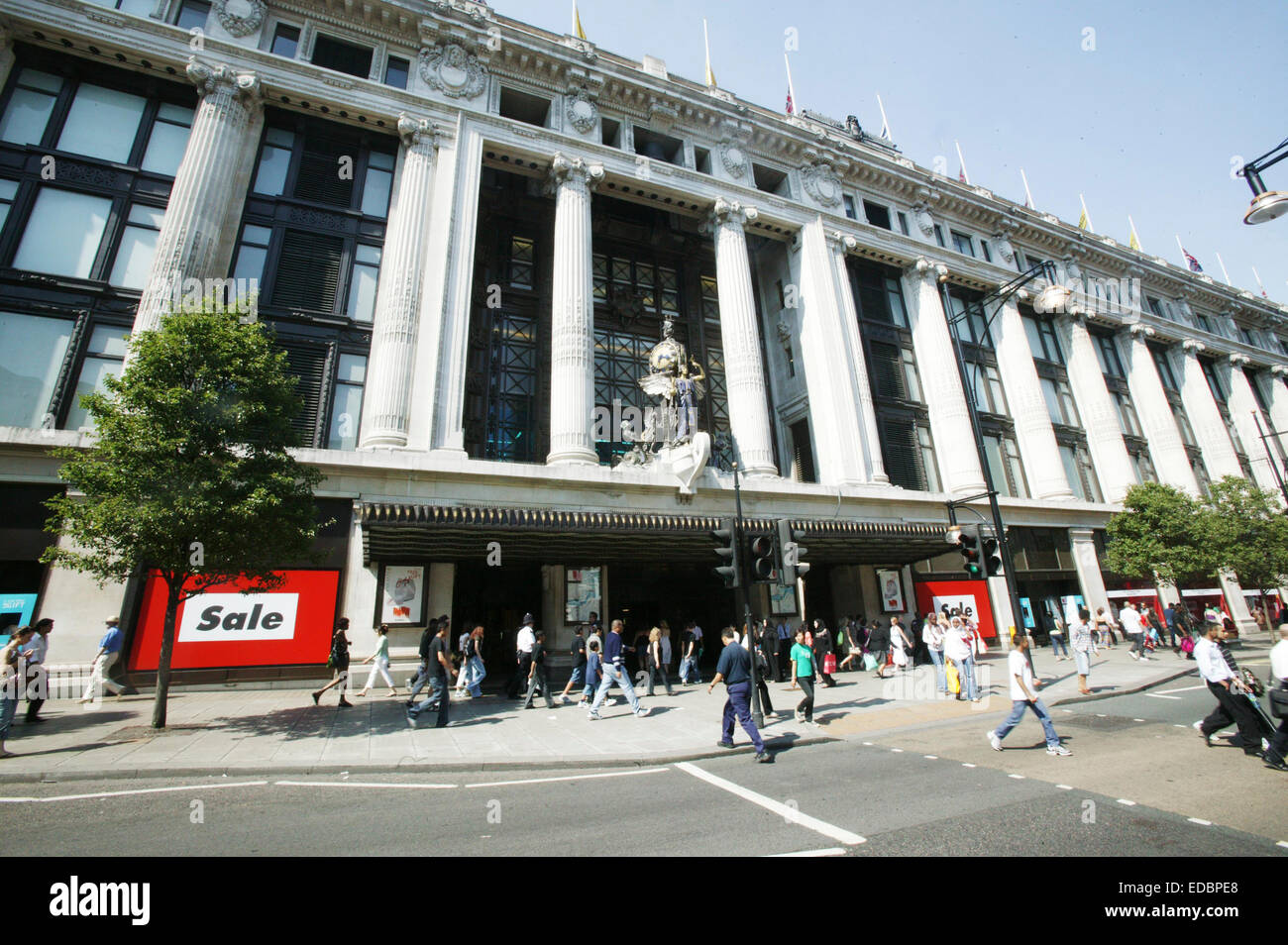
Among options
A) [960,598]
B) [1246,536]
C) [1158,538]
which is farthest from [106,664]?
[1246,536]

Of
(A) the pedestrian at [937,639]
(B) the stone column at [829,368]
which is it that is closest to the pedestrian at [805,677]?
(A) the pedestrian at [937,639]

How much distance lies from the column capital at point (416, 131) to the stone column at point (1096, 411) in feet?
120

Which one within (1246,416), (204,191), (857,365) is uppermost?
(204,191)

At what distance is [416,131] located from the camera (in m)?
20.9

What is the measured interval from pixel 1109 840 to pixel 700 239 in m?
29.7

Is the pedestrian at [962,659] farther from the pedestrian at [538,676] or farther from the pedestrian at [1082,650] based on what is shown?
the pedestrian at [538,676]

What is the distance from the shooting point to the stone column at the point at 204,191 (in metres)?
16.5

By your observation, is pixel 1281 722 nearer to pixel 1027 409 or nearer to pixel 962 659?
pixel 962 659

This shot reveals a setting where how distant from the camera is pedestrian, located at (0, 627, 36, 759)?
26.9ft

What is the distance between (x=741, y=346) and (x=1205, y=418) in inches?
1408

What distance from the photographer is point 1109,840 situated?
5000 millimetres

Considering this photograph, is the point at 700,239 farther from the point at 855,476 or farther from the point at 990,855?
the point at 990,855
